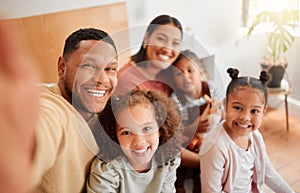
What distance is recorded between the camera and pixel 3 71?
0.13 metres

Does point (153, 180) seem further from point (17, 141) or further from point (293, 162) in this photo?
point (293, 162)

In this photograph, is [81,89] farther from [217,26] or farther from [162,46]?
[217,26]

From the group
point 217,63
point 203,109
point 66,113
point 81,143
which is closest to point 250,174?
point 203,109

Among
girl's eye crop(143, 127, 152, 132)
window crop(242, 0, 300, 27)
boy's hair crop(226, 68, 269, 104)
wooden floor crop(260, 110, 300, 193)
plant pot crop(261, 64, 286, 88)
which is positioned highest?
window crop(242, 0, 300, 27)

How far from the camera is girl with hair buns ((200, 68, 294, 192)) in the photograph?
3.15ft

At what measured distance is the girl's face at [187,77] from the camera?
1334mm

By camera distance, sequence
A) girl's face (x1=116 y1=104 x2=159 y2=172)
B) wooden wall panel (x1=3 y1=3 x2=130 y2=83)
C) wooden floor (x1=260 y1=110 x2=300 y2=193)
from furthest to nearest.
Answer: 1. wooden floor (x1=260 y1=110 x2=300 y2=193)
2. wooden wall panel (x1=3 y1=3 x2=130 y2=83)
3. girl's face (x1=116 y1=104 x2=159 y2=172)

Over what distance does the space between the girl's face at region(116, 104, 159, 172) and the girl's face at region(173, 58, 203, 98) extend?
0.67m

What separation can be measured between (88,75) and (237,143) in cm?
64

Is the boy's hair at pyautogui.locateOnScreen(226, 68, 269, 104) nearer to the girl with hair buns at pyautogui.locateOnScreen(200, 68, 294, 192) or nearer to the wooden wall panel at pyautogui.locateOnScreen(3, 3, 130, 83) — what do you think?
the girl with hair buns at pyautogui.locateOnScreen(200, 68, 294, 192)

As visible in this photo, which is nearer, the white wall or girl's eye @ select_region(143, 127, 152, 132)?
girl's eye @ select_region(143, 127, 152, 132)

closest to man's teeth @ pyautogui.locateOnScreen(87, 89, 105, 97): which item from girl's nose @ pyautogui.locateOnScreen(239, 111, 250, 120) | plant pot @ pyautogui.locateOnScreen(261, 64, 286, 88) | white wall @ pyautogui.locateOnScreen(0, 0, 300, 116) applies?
girl's nose @ pyautogui.locateOnScreen(239, 111, 250, 120)

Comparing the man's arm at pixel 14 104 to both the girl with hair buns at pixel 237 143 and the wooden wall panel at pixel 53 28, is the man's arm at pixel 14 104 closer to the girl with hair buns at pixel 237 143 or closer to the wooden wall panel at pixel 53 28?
the girl with hair buns at pixel 237 143

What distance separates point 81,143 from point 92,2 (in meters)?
1.31
